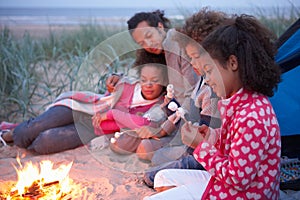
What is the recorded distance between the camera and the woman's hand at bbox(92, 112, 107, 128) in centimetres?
322

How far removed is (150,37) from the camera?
313 centimetres

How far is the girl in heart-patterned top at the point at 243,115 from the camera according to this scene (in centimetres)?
157

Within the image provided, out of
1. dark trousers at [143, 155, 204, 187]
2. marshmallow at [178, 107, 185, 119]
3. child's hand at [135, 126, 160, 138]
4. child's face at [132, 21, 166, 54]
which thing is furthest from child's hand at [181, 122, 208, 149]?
child's face at [132, 21, 166, 54]

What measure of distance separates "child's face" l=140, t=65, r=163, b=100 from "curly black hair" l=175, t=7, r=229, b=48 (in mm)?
541

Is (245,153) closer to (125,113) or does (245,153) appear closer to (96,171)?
(96,171)

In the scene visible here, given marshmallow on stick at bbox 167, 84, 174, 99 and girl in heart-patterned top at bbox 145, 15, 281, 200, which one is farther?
marshmallow on stick at bbox 167, 84, 174, 99

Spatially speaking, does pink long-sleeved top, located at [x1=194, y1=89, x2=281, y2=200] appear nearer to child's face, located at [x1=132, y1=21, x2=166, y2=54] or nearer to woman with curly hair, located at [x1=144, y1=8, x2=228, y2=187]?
woman with curly hair, located at [x1=144, y1=8, x2=228, y2=187]

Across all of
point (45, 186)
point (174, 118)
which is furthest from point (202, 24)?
point (45, 186)

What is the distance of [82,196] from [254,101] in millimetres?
1243

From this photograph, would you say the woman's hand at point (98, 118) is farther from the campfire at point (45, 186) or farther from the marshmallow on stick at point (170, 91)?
the campfire at point (45, 186)

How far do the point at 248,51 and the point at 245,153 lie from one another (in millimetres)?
418

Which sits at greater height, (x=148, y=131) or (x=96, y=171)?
(x=148, y=131)

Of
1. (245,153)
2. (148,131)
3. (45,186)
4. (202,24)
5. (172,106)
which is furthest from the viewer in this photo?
(148,131)

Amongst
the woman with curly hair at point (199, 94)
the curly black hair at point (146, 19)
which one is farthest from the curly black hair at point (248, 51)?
the curly black hair at point (146, 19)
